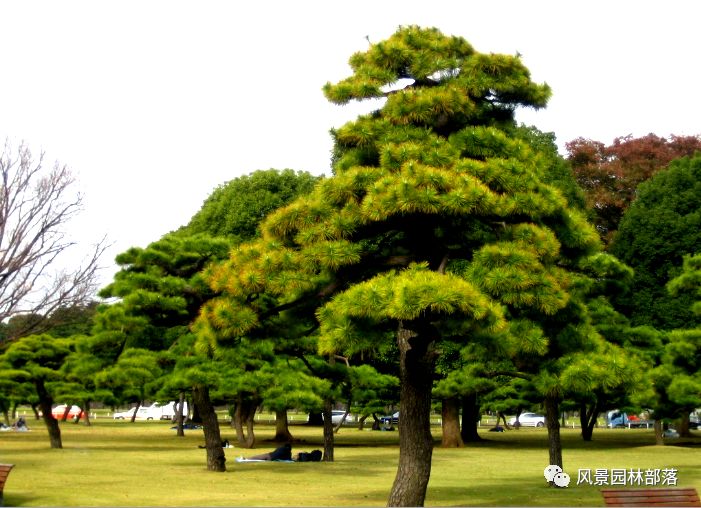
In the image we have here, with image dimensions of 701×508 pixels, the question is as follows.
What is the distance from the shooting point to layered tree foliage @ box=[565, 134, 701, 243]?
39688mm

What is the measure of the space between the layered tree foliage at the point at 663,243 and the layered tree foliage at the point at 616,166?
4030mm

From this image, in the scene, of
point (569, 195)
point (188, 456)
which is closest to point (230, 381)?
point (188, 456)

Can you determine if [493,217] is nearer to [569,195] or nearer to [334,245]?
[334,245]

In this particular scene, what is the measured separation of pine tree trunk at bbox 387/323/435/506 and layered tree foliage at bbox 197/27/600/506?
2 cm

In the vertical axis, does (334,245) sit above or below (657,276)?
below

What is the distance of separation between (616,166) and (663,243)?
25.4 ft

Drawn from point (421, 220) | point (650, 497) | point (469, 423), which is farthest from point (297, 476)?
point (469, 423)

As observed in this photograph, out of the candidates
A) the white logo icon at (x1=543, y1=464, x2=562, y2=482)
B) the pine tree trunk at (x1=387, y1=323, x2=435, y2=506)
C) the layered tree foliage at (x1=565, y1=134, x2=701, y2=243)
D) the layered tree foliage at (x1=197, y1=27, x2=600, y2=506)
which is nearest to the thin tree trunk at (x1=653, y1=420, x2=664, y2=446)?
the layered tree foliage at (x1=565, y1=134, x2=701, y2=243)

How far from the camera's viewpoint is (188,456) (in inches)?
1057

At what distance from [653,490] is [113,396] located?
80.6ft

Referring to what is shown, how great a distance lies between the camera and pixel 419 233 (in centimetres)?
1201

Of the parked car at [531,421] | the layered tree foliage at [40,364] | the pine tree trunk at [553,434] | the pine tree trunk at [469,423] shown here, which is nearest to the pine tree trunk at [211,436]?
the pine tree trunk at [553,434]

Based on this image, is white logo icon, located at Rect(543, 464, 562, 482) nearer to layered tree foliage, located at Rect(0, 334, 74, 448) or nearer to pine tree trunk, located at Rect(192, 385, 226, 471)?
pine tree trunk, located at Rect(192, 385, 226, 471)

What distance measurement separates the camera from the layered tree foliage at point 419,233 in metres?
10.4
